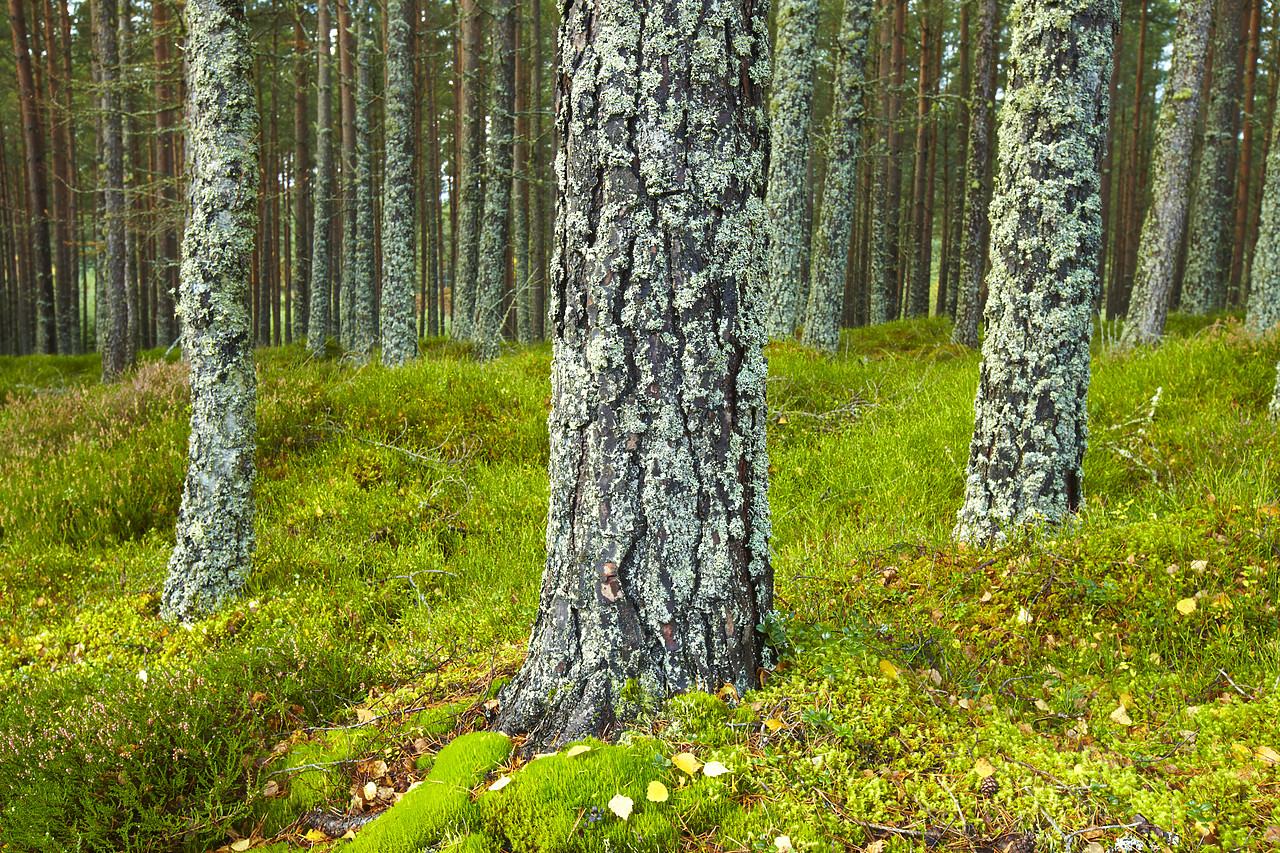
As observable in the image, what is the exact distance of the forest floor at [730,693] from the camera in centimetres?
209

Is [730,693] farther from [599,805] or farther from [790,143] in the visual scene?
[790,143]

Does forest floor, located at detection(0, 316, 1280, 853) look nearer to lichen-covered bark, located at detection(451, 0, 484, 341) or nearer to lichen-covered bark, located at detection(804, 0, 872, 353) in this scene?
lichen-covered bark, located at detection(804, 0, 872, 353)

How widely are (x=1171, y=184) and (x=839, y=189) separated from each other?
4120 mm

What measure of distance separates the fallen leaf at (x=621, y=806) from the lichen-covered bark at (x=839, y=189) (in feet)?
27.4

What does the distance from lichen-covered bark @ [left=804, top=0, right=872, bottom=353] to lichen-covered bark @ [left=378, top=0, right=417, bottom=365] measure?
5.81m

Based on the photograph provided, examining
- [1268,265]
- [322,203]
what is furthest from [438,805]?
[322,203]

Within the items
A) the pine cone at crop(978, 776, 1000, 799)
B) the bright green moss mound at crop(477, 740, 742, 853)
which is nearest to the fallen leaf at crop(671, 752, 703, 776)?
the bright green moss mound at crop(477, 740, 742, 853)

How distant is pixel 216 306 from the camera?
441cm

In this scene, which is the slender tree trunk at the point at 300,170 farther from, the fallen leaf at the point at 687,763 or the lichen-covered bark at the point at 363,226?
the fallen leaf at the point at 687,763

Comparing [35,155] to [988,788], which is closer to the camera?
[988,788]

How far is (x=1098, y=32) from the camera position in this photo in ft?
12.1

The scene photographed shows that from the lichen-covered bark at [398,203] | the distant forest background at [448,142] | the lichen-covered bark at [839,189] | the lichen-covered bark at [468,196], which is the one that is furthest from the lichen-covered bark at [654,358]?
the lichen-covered bark at [468,196]

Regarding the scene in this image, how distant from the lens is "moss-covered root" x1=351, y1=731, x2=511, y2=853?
213 cm

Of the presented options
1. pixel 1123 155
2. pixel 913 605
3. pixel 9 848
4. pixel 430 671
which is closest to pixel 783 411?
pixel 913 605
